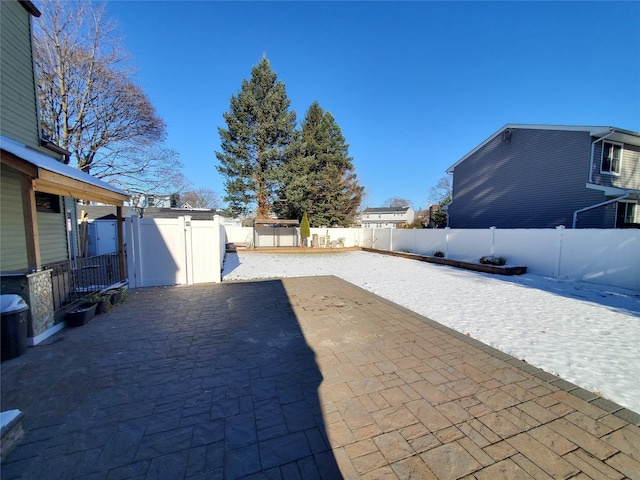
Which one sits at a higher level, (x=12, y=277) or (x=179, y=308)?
(x=12, y=277)

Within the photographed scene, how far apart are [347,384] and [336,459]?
2.83 feet

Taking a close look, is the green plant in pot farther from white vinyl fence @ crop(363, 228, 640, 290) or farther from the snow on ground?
white vinyl fence @ crop(363, 228, 640, 290)

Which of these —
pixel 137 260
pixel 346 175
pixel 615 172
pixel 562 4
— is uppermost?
pixel 562 4

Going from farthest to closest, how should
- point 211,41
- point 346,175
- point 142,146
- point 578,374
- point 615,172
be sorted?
point 346,175 → point 142,146 → point 615,172 → point 211,41 → point 578,374

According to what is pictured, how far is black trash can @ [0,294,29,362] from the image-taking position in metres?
2.97

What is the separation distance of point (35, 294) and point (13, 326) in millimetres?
552

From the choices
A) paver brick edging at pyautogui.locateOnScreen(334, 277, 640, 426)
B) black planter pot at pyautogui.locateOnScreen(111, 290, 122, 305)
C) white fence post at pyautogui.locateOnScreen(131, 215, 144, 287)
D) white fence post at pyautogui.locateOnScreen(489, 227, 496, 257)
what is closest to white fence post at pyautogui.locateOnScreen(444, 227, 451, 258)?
white fence post at pyautogui.locateOnScreen(489, 227, 496, 257)

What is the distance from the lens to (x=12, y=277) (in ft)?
10.7

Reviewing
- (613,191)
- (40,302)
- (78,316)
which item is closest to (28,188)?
(40,302)

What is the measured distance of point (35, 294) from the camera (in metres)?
3.46

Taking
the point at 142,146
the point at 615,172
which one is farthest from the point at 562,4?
the point at 142,146

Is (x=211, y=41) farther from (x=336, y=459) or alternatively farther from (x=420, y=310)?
(x=336, y=459)

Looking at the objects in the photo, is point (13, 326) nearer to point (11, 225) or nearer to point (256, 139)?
point (11, 225)

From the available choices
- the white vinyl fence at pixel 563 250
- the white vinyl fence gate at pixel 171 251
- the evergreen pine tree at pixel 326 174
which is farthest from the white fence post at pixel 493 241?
the evergreen pine tree at pixel 326 174
